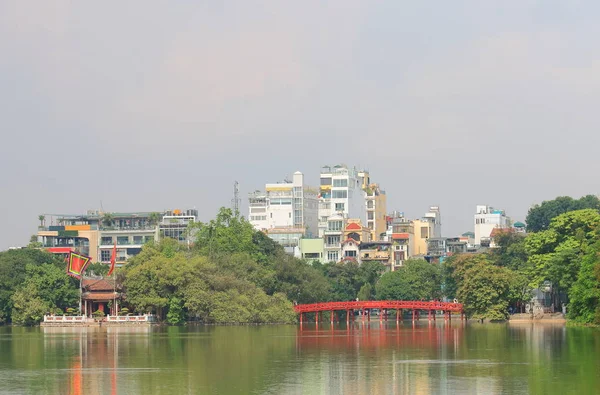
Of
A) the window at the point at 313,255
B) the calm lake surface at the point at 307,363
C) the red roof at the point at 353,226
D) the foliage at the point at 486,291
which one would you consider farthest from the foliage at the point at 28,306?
the red roof at the point at 353,226

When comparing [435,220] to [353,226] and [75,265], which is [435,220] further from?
[75,265]

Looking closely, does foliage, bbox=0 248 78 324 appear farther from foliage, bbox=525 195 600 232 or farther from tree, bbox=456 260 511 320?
foliage, bbox=525 195 600 232

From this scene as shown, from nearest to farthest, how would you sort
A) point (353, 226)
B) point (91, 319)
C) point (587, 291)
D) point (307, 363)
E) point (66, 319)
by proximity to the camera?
point (307, 363) < point (587, 291) < point (66, 319) < point (91, 319) < point (353, 226)

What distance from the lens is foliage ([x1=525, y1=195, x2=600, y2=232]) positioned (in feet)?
420

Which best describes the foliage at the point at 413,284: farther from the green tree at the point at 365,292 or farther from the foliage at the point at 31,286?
the foliage at the point at 31,286

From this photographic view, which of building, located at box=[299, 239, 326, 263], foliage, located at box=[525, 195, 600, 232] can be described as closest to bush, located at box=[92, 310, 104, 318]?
foliage, located at box=[525, 195, 600, 232]

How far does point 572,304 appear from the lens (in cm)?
7906

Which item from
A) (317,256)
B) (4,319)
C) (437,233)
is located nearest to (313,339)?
(4,319)

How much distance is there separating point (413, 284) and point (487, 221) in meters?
63.1

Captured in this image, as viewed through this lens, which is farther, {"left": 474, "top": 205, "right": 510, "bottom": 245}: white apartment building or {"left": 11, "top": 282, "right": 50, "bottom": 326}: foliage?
{"left": 474, "top": 205, "right": 510, "bottom": 245}: white apartment building

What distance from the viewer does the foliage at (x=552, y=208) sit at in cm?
12812

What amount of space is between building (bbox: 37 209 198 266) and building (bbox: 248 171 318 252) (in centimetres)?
2364

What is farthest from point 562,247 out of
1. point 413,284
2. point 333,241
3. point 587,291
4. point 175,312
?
point 333,241

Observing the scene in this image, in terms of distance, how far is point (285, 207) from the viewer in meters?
177
